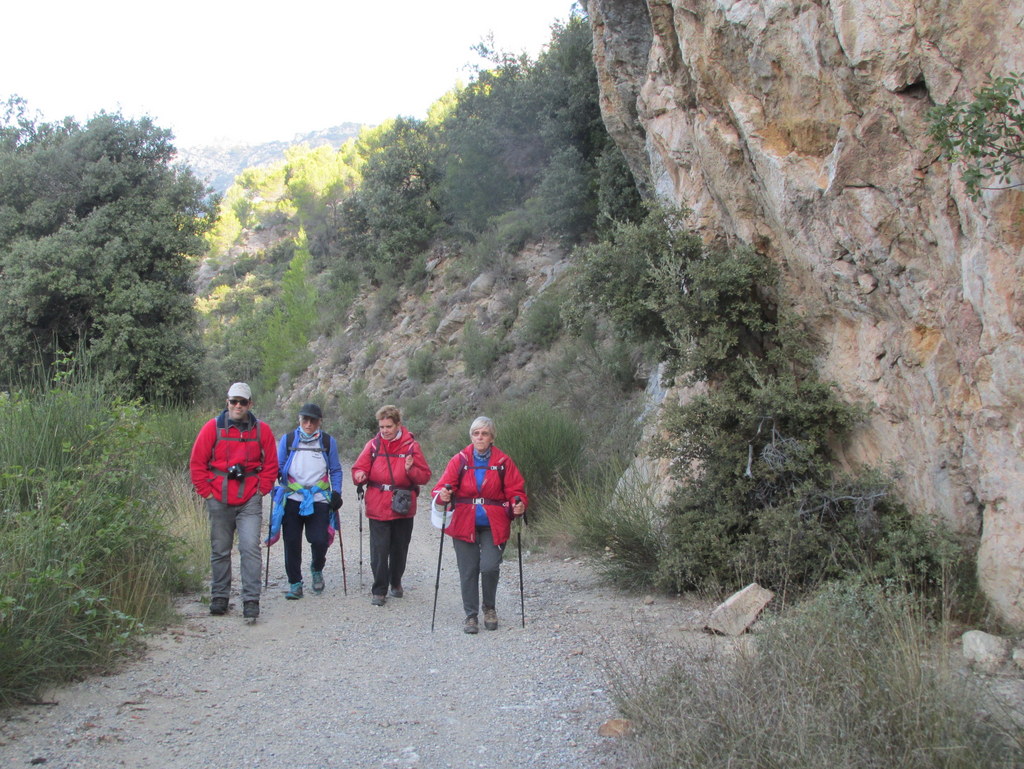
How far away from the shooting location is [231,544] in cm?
706

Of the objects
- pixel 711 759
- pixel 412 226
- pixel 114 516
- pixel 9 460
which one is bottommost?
pixel 711 759

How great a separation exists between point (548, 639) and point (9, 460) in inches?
170

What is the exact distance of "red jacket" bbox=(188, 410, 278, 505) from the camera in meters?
6.91

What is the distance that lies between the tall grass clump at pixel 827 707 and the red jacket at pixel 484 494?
2666 millimetres

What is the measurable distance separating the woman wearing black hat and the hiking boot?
186 cm

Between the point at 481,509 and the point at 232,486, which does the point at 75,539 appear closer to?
the point at 232,486

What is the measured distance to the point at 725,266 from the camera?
7.84 metres

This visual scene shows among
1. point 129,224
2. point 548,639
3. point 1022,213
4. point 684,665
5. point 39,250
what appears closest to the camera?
point 684,665

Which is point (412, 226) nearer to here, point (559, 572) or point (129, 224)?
point (129, 224)

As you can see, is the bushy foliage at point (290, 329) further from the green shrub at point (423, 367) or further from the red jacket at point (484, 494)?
the red jacket at point (484, 494)

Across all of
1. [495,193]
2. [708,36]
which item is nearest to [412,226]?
[495,193]

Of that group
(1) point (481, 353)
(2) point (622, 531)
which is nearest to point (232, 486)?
(2) point (622, 531)

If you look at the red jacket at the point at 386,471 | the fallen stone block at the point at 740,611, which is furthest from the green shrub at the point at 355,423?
the fallen stone block at the point at 740,611

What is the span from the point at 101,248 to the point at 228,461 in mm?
11324
